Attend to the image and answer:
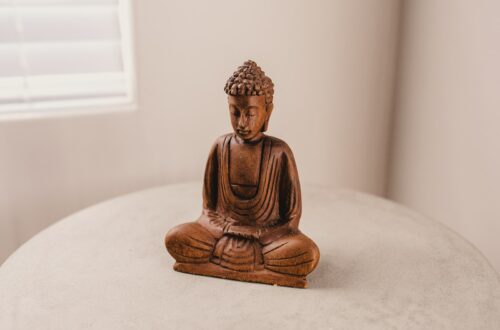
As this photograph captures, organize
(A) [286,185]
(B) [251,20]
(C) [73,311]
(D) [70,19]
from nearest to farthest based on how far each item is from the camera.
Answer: (C) [73,311] < (A) [286,185] < (D) [70,19] < (B) [251,20]

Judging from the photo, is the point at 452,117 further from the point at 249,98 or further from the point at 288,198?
the point at 249,98

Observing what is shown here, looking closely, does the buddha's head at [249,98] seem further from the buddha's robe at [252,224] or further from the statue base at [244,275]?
the statue base at [244,275]

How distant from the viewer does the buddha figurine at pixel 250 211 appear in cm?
181

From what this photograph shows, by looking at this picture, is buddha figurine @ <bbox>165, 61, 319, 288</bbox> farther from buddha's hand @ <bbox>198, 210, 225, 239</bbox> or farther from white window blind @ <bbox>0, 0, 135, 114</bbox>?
white window blind @ <bbox>0, 0, 135, 114</bbox>

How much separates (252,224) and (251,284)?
0.19 meters

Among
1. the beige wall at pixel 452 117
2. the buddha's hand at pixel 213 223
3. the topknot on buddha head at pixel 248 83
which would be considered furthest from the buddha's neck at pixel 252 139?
the beige wall at pixel 452 117

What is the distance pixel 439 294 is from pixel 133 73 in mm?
1637

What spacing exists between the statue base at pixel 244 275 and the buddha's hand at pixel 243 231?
11cm

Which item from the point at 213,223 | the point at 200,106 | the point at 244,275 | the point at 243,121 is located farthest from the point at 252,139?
the point at 200,106

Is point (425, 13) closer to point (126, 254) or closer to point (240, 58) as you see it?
point (240, 58)

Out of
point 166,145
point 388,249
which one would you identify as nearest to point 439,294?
point 388,249

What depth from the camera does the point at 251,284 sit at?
72.7 inches

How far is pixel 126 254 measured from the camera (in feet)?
6.67

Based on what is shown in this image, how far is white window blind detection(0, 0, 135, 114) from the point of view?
8.29 feet
